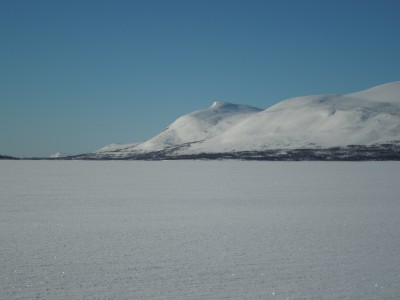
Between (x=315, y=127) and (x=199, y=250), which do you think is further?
(x=315, y=127)

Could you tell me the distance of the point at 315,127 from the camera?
407 feet

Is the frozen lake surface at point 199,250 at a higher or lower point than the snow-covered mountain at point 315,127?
lower

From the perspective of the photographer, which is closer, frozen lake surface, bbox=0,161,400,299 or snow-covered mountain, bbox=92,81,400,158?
frozen lake surface, bbox=0,161,400,299

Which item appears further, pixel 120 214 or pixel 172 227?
pixel 120 214

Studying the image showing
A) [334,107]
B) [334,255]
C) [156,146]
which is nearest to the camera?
[334,255]

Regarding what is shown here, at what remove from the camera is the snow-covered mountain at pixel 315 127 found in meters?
105

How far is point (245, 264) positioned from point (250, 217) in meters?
4.59

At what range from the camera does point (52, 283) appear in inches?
233

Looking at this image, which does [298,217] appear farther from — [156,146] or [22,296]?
[156,146]

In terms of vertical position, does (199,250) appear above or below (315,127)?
below

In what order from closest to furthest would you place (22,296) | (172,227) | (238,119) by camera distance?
(22,296)
(172,227)
(238,119)

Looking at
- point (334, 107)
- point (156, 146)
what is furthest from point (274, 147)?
point (156, 146)

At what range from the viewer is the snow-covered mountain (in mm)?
104688

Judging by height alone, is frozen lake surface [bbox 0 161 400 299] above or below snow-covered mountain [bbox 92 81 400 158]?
below
